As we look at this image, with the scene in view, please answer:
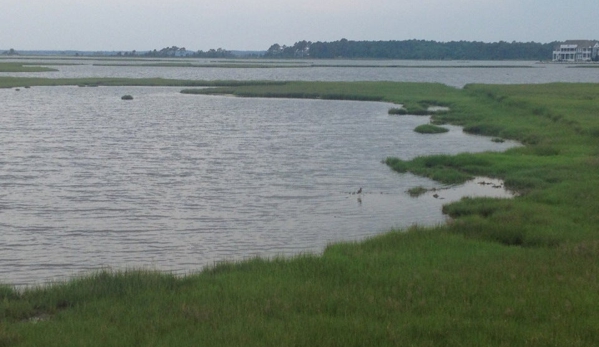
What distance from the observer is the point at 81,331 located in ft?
30.3

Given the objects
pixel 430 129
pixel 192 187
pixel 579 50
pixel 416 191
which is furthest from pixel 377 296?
pixel 579 50

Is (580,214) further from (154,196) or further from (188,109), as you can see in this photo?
(188,109)

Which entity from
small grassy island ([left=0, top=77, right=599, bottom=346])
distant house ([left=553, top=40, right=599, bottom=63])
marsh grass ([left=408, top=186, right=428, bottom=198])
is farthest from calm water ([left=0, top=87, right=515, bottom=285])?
distant house ([left=553, top=40, right=599, bottom=63])

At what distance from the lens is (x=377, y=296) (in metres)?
10.4

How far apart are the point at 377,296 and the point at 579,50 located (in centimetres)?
19618

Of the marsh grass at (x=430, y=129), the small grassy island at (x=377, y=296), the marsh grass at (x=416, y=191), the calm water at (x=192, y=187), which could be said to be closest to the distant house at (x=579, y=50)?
the calm water at (x=192, y=187)

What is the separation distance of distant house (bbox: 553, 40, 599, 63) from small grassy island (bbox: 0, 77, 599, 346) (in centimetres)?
18386

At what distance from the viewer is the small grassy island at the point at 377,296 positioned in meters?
8.84

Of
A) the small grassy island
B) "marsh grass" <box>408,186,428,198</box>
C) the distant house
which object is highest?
the distant house

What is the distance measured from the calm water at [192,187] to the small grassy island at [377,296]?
2.90 m

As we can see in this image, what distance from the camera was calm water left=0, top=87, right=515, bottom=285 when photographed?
1656 cm

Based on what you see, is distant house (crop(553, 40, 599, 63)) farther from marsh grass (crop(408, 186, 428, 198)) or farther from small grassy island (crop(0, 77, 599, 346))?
small grassy island (crop(0, 77, 599, 346))

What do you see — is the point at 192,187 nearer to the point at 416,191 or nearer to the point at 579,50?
the point at 416,191

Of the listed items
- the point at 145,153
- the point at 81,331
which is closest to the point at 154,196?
the point at 145,153
